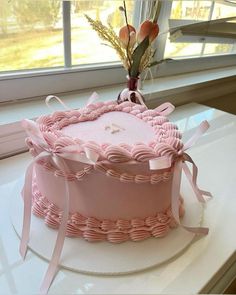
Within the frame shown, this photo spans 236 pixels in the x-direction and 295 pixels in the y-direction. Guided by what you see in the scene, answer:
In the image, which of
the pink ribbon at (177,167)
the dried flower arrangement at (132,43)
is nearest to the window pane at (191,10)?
the dried flower arrangement at (132,43)

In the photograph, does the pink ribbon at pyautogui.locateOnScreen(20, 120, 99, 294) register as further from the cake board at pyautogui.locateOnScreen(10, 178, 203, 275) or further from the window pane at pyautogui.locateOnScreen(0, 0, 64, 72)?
the window pane at pyautogui.locateOnScreen(0, 0, 64, 72)

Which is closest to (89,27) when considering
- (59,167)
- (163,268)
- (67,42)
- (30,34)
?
(67,42)

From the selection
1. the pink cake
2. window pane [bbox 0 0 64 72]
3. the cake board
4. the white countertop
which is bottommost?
the white countertop

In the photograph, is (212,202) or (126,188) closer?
(126,188)

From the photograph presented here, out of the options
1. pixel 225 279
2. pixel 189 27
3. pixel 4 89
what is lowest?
pixel 225 279

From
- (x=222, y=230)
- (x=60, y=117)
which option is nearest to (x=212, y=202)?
(x=222, y=230)

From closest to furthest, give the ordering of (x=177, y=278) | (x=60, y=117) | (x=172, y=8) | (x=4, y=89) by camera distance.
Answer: (x=177, y=278) < (x=60, y=117) < (x=4, y=89) < (x=172, y=8)

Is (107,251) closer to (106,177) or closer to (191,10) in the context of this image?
(106,177)

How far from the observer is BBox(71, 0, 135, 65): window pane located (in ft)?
3.06

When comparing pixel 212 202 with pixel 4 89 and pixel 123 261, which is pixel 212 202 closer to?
pixel 123 261

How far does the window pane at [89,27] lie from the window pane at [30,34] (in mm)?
59

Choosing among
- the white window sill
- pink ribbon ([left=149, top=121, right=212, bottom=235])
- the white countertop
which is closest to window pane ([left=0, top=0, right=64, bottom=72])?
the white window sill

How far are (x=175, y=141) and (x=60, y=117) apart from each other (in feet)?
0.72

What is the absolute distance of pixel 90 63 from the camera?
1046 mm
